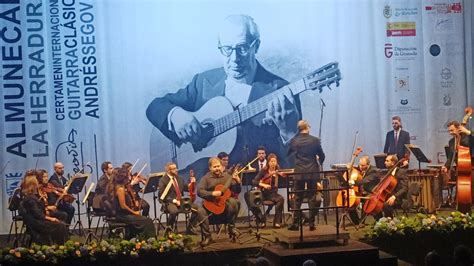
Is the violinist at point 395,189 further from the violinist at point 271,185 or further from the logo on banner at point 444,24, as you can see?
the logo on banner at point 444,24

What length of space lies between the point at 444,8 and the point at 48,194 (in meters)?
7.26

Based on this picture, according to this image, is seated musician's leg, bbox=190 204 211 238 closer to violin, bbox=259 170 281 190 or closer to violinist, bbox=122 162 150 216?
violinist, bbox=122 162 150 216

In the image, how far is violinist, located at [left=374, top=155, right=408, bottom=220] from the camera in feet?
37.4

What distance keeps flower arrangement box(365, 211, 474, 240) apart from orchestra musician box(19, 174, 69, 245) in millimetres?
3833

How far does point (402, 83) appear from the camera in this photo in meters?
14.1

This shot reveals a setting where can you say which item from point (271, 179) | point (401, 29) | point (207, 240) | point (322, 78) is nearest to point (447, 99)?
point (401, 29)

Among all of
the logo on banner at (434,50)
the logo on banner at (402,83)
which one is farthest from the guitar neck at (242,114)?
the logo on banner at (434,50)

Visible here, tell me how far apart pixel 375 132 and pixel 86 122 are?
4723mm

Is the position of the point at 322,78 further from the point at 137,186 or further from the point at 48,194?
the point at 48,194

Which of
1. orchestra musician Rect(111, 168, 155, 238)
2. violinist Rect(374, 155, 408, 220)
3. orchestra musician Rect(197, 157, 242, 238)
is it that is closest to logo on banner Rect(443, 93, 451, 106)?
violinist Rect(374, 155, 408, 220)

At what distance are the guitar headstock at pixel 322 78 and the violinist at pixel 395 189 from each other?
248cm

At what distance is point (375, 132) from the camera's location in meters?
14.0

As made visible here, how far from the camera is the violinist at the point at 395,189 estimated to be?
11398 mm

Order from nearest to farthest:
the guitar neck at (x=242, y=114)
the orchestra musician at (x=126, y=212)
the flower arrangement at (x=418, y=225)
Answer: the orchestra musician at (x=126, y=212) < the flower arrangement at (x=418, y=225) < the guitar neck at (x=242, y=114)
